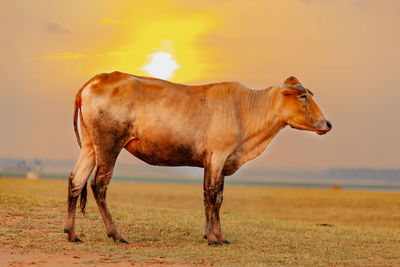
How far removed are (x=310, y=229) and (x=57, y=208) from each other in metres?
6.35

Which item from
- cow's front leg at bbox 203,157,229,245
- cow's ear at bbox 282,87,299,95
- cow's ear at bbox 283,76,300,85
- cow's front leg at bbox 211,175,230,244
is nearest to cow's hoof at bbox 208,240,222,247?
cow's front leg at bbox 203,157,229,245

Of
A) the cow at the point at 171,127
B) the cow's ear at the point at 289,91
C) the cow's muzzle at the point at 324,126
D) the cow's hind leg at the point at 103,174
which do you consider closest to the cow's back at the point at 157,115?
the cow at the point at 171,127

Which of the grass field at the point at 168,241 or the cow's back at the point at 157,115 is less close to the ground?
the cow's back at the point at 157,115

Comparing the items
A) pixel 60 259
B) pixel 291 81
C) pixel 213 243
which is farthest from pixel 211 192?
pixel 60 259

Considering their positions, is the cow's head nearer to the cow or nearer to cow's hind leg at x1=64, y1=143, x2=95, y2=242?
the cow

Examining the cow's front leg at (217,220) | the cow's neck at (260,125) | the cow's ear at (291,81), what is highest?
the cow's ear at (291,81)

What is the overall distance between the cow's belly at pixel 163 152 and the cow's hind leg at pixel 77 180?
0.77 meters

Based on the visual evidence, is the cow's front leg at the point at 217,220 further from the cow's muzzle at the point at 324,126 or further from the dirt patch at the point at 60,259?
the cow's muzzle at the point at 324,126

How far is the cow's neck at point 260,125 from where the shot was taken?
995cm

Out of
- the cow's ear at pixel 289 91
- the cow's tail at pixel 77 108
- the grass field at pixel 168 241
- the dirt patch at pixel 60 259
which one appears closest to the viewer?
the dirt patch at pixel 60 259

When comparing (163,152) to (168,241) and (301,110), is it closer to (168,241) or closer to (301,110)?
(168,241)

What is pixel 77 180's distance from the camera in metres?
9.34

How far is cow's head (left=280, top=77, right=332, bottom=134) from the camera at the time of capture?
9750mm

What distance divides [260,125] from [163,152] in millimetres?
2032
